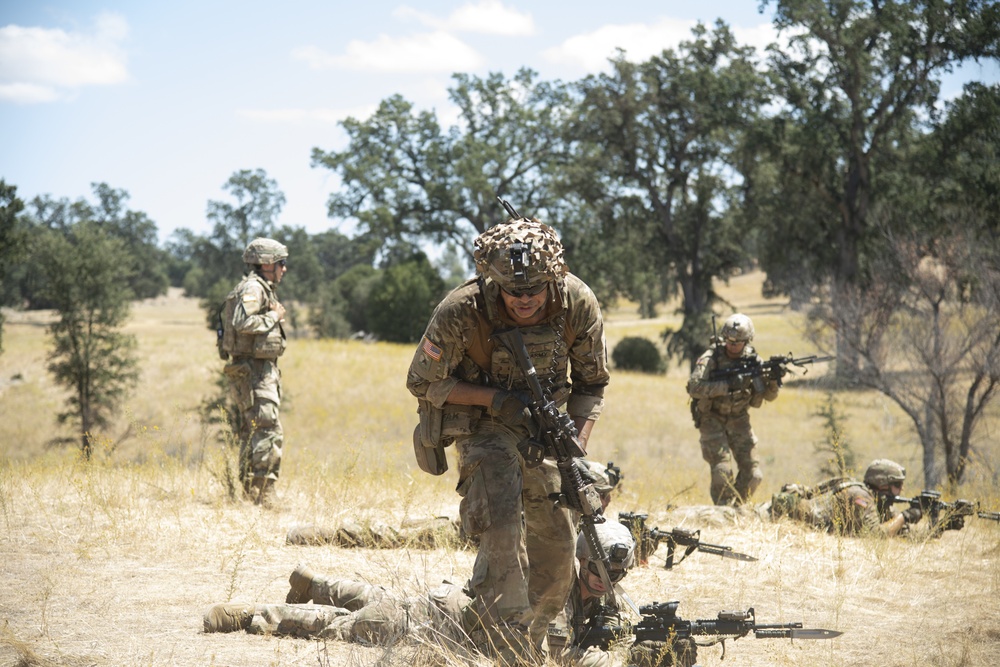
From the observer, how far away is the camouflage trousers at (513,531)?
4.28 m

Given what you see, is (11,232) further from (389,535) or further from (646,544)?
(646,544)

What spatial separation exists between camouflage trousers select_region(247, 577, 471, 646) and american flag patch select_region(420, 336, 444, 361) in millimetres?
1284

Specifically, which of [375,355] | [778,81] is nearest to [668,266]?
[778,81]

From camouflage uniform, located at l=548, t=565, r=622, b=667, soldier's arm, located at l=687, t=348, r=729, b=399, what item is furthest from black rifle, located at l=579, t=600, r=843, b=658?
soldier's arm, located at l=687, t=348, r=729, b=399

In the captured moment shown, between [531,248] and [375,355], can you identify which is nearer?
[531,248]

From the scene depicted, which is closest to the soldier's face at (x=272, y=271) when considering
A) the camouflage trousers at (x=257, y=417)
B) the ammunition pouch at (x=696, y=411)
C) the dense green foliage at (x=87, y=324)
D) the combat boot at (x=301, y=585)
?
the camouflage trousers at (x=257, y=417)

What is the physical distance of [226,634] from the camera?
4844 millimetres

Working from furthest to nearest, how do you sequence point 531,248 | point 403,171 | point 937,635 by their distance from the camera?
point 403,171
point 937,635
point 531,248

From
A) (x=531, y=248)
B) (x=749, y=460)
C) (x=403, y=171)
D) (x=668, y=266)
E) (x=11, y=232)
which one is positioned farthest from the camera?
(x=403, y=171)

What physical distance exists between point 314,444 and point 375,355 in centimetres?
1029

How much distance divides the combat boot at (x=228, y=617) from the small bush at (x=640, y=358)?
116ft

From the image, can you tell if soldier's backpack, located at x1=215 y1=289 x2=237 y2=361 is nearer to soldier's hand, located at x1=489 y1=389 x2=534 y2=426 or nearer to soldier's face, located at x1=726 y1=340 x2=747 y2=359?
soldier's hand, located at x1=489 y1=389 x2=534 y2=426

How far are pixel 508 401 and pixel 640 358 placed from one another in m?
35.5

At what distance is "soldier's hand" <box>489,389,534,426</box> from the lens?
14.5 ft
